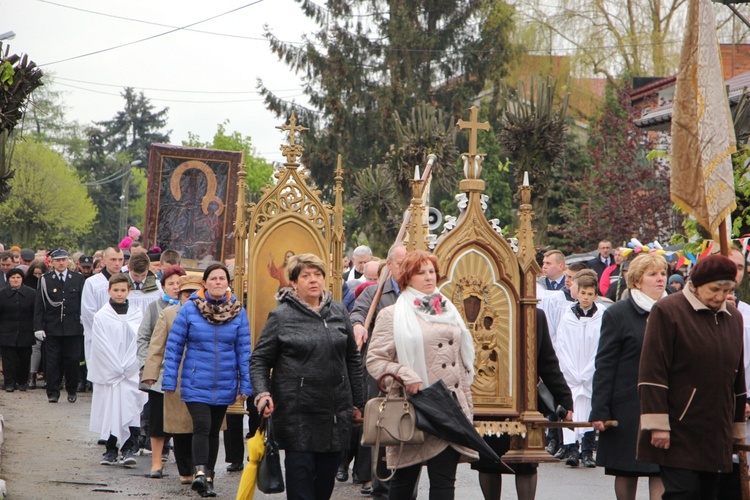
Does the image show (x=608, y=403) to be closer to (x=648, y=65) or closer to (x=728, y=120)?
(x=728, y=120)

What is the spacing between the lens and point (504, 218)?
3944cm

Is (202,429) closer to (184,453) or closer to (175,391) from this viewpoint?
(175,391)

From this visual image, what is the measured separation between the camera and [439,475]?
693 cm

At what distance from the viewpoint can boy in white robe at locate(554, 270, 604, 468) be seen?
11844mm

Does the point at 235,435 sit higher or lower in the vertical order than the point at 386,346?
lower

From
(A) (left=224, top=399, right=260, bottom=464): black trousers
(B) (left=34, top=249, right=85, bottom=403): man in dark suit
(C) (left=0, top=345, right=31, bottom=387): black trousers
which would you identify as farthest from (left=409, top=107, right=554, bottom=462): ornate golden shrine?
(C) (left=0, top=345, right=31, bottom=387): black trousers

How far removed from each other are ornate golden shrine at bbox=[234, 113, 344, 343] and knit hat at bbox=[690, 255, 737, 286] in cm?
625

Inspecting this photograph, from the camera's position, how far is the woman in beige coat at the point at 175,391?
32.6 feet

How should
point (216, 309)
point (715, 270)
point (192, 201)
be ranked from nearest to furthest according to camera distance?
point (715, 270) → point (216, 309) → point (192, 201)

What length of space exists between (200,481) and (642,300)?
13.4 ft

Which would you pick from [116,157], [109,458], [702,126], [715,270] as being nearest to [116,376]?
[109,458]

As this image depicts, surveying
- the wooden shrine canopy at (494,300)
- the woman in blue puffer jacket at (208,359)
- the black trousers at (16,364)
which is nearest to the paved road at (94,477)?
the woman in blue puffer jacket at (208,359)

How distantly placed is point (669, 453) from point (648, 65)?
113 feet

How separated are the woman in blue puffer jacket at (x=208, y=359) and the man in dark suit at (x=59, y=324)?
7.90m
